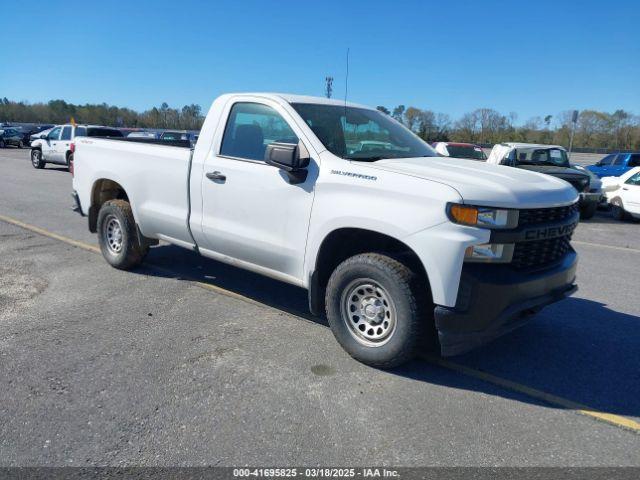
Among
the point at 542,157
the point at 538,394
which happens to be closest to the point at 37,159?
the point at 542,157

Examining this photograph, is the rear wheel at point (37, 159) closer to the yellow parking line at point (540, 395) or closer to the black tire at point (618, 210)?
the black tire at point (618, 210)

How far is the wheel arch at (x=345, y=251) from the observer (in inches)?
146

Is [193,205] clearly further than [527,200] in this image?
Yes

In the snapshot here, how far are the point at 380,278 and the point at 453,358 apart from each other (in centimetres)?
108

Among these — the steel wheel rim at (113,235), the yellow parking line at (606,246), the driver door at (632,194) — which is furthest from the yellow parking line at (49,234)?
the driver door at (632,194)

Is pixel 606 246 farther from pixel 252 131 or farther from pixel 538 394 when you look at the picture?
pixel 252 131

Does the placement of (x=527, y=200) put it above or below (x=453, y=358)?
above

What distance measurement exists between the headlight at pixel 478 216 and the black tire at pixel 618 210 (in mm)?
10928

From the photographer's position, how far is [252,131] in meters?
4.63

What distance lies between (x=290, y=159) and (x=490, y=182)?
4.77 feet

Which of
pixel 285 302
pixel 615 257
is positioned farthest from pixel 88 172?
pixel 615 257

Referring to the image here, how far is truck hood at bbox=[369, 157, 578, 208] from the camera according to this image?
3.29m

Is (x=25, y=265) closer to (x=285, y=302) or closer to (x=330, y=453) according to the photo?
(x=285, y=302)

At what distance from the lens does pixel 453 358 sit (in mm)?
4121
